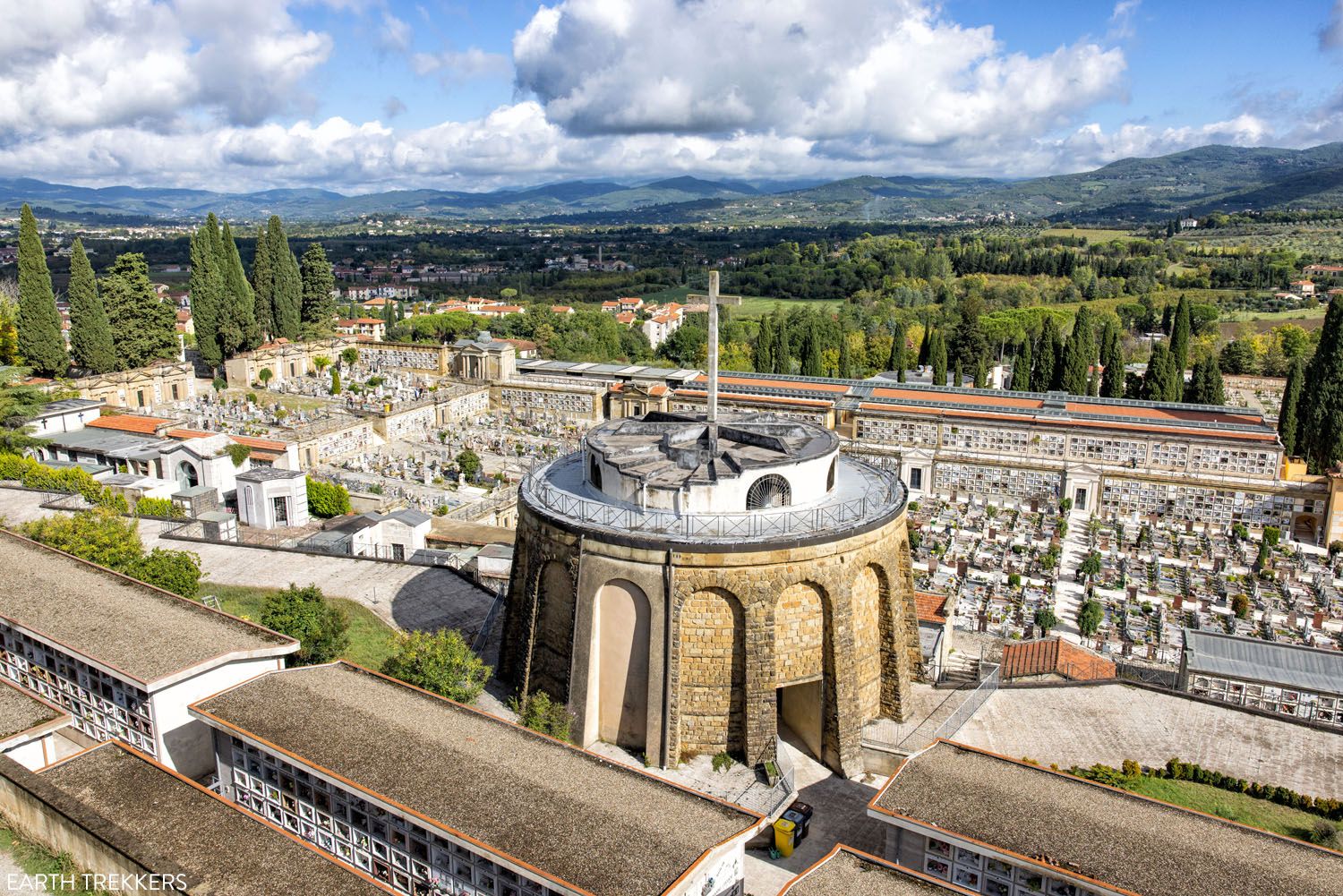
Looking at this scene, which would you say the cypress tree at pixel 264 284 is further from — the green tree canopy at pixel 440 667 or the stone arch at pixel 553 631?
the stone arch at pixel 553 631

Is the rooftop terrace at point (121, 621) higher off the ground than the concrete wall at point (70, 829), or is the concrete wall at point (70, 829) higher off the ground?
the rooftop terrace at point (121, 621)

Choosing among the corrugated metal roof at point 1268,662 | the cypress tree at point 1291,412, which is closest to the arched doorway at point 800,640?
the corrugated metal roof at point 1268,662

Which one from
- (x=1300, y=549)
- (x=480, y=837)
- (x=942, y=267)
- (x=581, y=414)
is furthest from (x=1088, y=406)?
(x=942, y=267)

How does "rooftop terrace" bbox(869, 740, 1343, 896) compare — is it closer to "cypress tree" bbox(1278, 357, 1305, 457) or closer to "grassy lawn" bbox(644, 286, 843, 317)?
"cypress tree" bbox(1278, 357, 1305, 457)

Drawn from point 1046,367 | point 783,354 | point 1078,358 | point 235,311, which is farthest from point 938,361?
point 235,311

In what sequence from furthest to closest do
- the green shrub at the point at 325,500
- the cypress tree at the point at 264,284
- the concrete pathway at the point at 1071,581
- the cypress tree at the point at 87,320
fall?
the cypress tree at the point at 264,284 → the cypress tree at the point at 87,320 → the green shrub at the point at 325,500 → the concrete pathway at the point at 1071,581

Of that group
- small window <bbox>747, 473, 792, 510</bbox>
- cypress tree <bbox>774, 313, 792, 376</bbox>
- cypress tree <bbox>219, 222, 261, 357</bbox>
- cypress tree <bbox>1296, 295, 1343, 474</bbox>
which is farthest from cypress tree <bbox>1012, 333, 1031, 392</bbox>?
cypress tree <bbox>219, 222, 261, 357</bbox>
